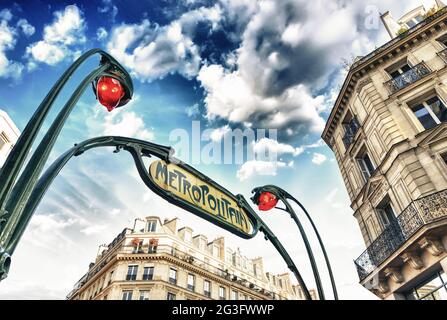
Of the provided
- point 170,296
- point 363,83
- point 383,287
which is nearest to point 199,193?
point 383,287

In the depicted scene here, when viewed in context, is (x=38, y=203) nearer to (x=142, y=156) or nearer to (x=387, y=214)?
(x=142, y=156)

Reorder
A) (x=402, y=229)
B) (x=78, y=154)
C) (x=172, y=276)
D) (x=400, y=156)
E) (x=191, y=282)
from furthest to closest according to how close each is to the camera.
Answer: (x=191, y=282) → (x=172, y=276) → (x=400, y=156) → (x=402, y=229) → (x=78, y=154)

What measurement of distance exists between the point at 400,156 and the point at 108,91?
40.9ft

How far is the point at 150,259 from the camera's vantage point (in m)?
34.2

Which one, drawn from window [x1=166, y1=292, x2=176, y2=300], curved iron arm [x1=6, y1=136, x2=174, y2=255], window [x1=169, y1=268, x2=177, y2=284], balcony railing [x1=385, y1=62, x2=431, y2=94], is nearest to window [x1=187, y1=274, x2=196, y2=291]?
window [x1=169, y1=268, x2=177, y2=284]

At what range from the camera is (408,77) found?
46.3 ft

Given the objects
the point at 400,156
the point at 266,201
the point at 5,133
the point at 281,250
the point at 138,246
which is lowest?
the point at 281,250

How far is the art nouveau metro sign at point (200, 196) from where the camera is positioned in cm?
305

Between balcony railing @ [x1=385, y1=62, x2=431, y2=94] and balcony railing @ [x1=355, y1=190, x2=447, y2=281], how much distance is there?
6.25 m

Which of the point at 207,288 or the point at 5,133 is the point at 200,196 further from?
the point at 207,288
